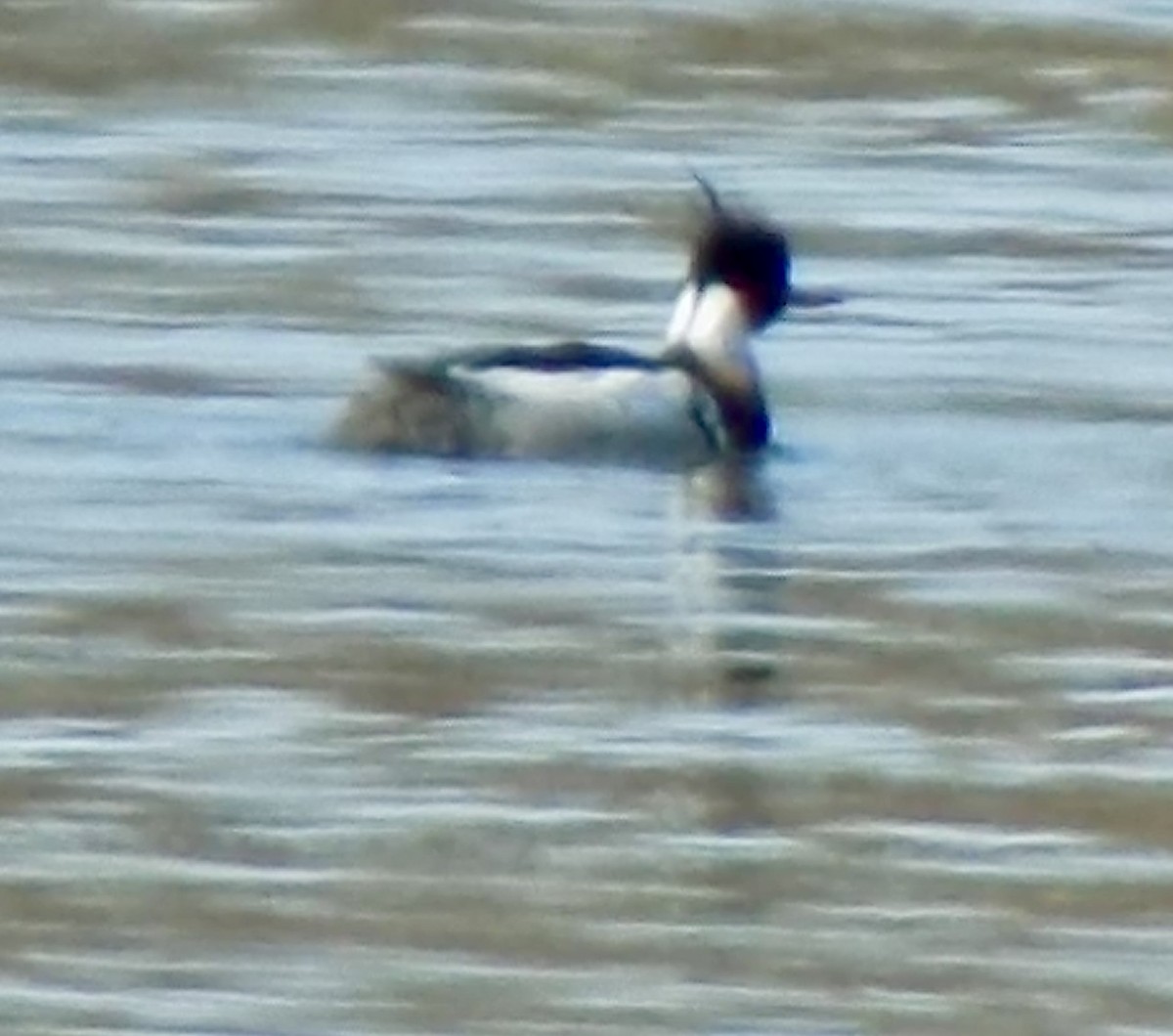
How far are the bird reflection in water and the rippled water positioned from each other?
3 cm

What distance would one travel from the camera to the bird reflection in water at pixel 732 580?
518 inches

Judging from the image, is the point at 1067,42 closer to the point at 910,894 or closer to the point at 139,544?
the point at 139,544

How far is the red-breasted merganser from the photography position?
16.1 meters

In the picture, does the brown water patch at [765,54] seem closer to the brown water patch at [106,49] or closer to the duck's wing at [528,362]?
the brown water patch at [106,49]

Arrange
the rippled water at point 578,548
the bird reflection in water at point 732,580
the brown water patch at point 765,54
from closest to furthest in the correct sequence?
the rippled water at point 578,548 → the bird reflection in water at point 732,580 → the brown water patch at point 765,54

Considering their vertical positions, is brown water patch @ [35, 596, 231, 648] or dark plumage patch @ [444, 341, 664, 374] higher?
brown water patch @ [35, 596, 231, 648]

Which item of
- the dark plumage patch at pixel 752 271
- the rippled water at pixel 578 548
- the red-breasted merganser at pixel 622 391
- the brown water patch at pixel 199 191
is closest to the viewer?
the rippled water at pixel 578 548

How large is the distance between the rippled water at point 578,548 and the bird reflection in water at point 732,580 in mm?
26

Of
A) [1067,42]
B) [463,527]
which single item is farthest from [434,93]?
[463,527]

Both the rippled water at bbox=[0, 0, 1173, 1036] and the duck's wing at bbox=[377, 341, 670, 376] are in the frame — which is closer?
the rippled water at bbox=[0, 0, 1173, 1036]

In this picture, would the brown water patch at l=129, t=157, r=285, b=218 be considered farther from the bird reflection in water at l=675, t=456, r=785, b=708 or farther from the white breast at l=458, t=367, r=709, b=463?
the bird reflection in water at l=675, t=456, r=785, b=708

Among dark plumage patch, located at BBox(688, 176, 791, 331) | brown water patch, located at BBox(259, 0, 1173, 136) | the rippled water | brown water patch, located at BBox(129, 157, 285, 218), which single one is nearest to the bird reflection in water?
the rippled water

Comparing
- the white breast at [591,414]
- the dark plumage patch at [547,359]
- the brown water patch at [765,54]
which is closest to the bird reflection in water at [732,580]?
the white breast at [591,414]

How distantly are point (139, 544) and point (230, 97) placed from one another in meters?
8.42
